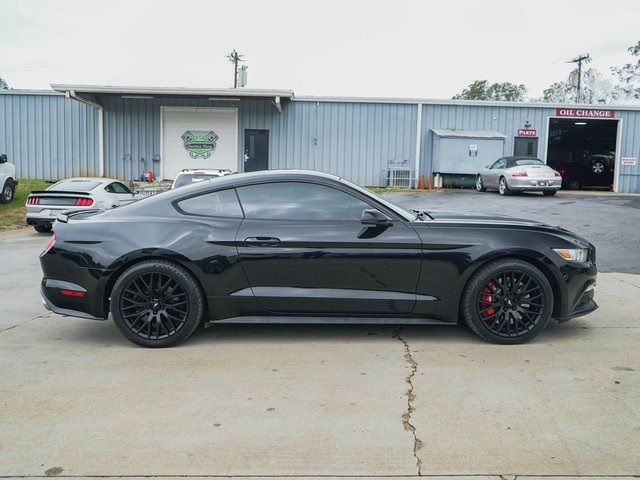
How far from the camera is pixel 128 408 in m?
4.05

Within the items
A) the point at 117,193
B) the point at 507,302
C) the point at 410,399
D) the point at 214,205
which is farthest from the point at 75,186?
the point at 410,399

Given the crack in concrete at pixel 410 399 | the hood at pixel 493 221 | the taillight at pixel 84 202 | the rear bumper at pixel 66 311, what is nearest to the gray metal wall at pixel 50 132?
the taillight at pixel 84 202

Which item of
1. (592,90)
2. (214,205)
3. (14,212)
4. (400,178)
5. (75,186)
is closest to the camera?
(214,205)

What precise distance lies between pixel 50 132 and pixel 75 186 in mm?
12874

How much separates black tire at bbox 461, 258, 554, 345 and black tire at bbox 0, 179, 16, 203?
16033 mm

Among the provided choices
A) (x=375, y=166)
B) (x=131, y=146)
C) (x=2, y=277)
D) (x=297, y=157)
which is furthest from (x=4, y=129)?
(x=2, y=277)

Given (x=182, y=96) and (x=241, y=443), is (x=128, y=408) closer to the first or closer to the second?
(x=241, y=443)

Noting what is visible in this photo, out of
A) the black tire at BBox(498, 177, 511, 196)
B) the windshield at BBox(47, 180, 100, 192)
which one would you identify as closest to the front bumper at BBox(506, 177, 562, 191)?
the black tire at BBox(498, 177, 511, 196)

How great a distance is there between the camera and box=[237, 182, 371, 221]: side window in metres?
5.45

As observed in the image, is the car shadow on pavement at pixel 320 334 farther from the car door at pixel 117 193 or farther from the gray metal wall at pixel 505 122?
the gray metal wall at pixel 505 122

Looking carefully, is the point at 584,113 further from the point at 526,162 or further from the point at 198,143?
the point at 198,143

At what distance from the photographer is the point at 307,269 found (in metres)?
5.30

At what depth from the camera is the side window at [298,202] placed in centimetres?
545

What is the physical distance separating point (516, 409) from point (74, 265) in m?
3.65
